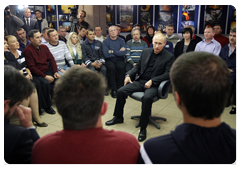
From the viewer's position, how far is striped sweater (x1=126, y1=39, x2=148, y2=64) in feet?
16.6

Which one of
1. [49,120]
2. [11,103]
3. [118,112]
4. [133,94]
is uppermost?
[11,103]

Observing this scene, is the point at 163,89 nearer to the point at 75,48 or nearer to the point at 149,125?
the point at 149,125

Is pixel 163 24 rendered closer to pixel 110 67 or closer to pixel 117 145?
pixel 110 67

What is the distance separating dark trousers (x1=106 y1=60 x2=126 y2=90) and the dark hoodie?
3.87m

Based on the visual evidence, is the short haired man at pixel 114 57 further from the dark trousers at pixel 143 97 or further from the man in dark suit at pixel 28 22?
the man in dark suit at pixel 28 22

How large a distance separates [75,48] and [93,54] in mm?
438

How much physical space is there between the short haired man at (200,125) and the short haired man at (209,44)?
153 inches

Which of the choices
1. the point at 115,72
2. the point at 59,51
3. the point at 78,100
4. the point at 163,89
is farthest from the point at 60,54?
the point at 78,100

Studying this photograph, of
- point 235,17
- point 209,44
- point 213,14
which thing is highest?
point 213,14

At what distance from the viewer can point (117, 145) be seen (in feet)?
3.10

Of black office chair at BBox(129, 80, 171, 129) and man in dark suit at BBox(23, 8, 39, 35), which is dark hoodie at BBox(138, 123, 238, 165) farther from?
man in dark suit at BBox(23, 8, 39, 35)

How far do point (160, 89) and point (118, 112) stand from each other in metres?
0.72

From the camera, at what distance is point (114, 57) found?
500 cm

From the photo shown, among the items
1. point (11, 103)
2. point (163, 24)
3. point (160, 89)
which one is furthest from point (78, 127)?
point (163, 24)
